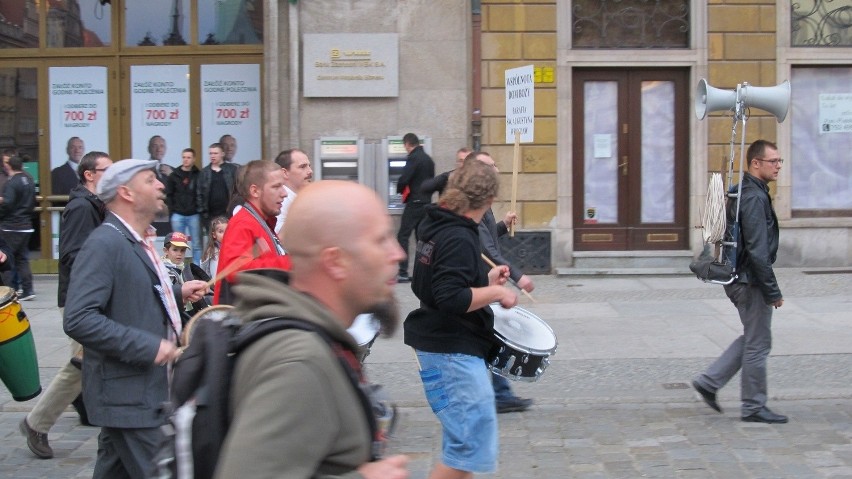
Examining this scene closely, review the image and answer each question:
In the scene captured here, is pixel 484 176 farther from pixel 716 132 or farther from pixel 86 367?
pixel 716 132

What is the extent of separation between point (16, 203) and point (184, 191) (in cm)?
215

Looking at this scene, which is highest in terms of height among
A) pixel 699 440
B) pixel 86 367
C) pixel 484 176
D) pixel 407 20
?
pixel 407 20

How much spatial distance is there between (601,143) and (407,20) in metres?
3.11

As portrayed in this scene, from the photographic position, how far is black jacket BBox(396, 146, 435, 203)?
13.6 m

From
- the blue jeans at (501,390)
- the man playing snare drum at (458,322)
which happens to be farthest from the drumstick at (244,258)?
the blue jeans at (501,390)

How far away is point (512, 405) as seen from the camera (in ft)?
24.9

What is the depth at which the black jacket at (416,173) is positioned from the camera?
1359 centimetres

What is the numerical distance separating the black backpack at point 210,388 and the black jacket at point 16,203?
37.2ft

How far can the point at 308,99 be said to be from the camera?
1424 cm

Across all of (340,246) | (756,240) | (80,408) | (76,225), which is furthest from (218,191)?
(340,246)

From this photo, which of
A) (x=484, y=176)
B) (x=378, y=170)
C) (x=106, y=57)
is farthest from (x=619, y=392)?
(x=106, y=57)

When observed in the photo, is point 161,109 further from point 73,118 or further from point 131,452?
point 131,452

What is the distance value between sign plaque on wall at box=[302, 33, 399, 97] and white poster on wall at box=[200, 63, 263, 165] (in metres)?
1.15

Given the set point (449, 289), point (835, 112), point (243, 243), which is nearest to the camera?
point (449, 289)
